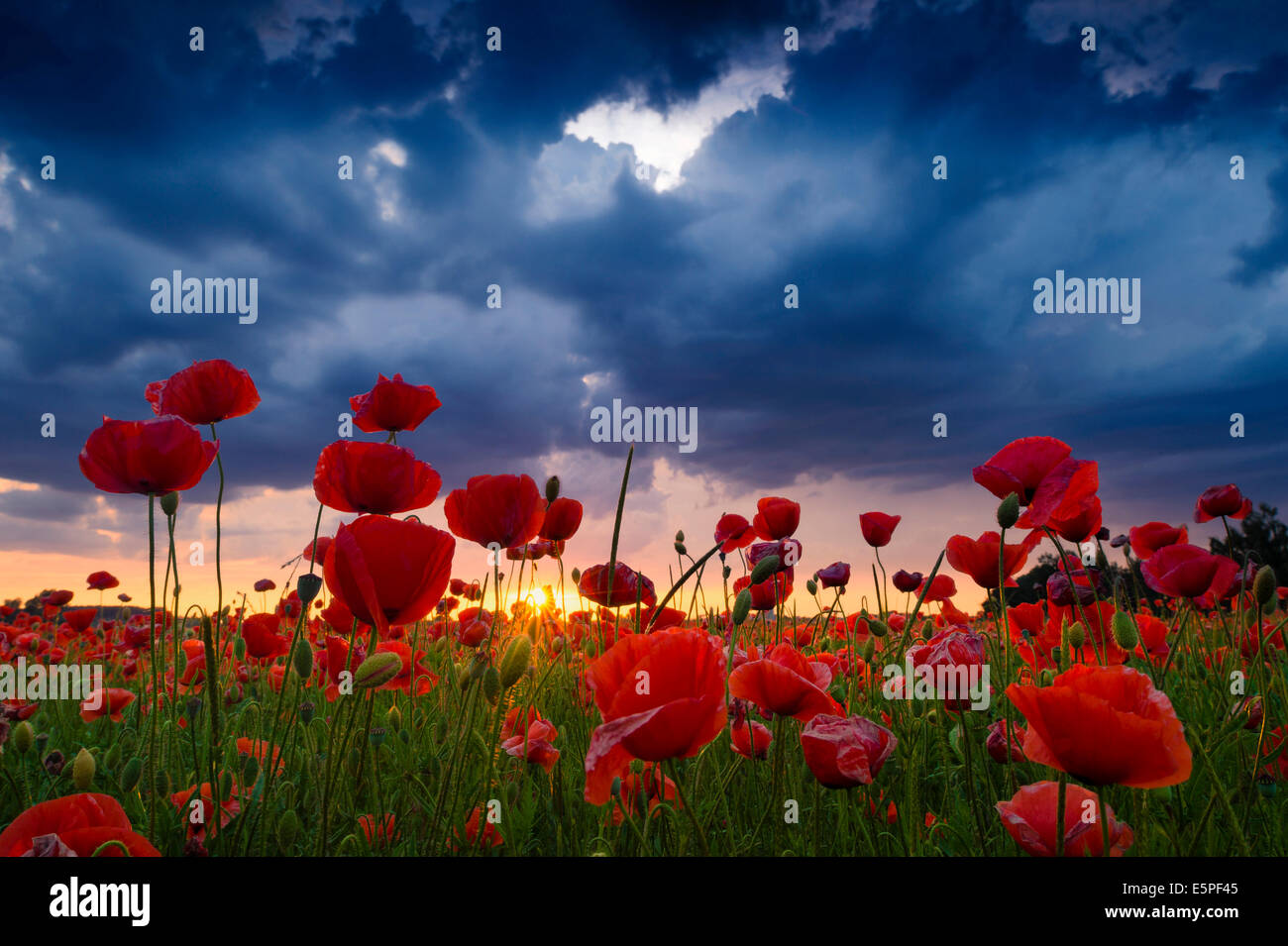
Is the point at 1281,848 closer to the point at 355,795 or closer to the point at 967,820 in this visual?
the point at 967,820

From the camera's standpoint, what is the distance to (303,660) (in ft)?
4.91

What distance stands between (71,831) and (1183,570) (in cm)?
292

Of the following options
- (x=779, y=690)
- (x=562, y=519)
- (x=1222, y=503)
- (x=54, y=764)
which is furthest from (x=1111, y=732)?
(x=54, y=764)

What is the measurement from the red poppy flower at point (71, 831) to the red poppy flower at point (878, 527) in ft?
8.91

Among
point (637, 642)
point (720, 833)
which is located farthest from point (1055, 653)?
point (637, 642)

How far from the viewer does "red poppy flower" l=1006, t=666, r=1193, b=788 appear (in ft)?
3.16

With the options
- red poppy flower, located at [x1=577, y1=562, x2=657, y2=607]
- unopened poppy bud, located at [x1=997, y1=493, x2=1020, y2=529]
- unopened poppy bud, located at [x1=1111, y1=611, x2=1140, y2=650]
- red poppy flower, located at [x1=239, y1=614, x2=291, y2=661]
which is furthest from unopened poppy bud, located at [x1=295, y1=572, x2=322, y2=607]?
unopened poppy bud, located at [x1=1111, y1=611, x2=1140, y2=650]

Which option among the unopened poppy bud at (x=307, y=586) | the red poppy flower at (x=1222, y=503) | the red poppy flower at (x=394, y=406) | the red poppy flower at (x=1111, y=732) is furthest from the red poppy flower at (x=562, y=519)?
the red poppy flower at (x=1222, y=503)

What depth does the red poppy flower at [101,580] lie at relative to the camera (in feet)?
18.4

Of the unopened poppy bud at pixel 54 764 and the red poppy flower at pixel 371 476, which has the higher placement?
the red poppy flower at pixel 371 476

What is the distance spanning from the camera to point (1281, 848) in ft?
5.51

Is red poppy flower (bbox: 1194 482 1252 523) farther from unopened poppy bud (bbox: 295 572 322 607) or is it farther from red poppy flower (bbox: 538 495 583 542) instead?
unopened poppy bud (bbox: 295 572 322 607)

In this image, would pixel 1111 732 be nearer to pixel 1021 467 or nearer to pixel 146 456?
pixel 1021 467

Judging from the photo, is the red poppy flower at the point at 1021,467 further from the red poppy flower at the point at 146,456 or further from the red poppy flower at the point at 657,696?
the red poppy flower at the point at 146,456
